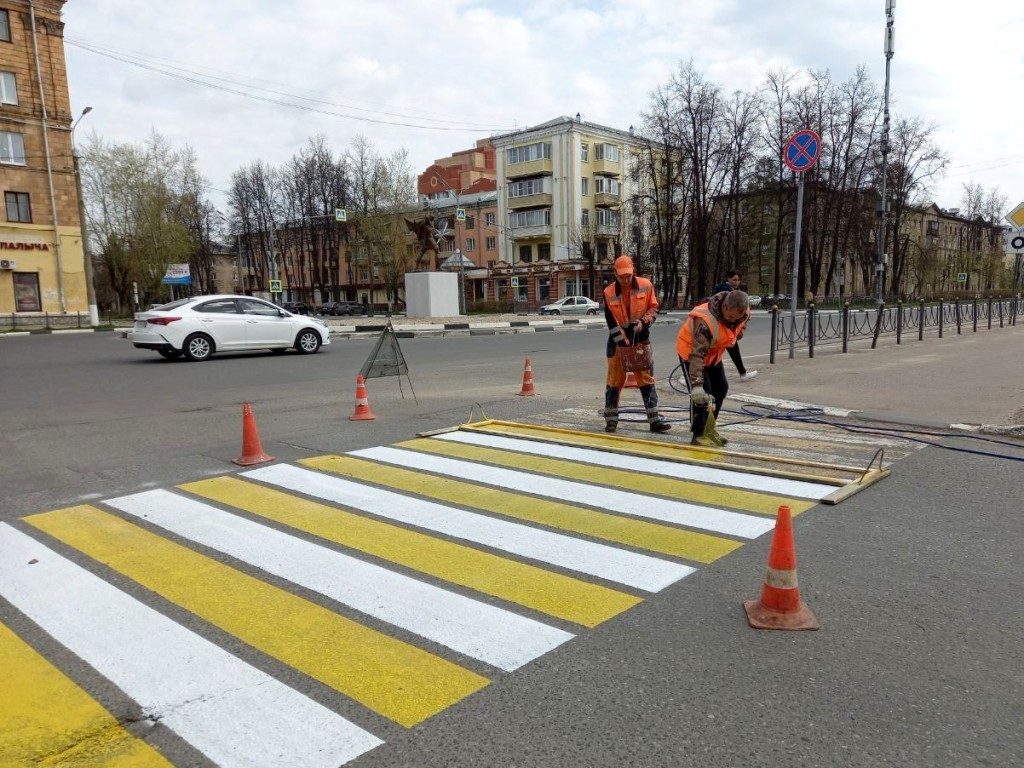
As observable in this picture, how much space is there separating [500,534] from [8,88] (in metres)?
43.3

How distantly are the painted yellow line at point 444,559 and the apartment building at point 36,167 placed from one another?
3944cm

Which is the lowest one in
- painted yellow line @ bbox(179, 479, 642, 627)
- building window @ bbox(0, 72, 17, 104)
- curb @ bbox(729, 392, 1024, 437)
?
curb @ bbox(729, 392, 1024, 437)

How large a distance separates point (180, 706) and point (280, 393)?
350 inches

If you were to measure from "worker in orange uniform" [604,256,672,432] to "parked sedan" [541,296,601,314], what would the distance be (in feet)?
140

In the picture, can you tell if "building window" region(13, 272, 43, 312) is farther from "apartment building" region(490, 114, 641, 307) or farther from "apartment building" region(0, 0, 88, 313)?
"apartment building" region(490, 114, 641, 307)

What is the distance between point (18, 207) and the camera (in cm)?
3653

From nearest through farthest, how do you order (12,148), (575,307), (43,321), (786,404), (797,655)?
(797,655) < (786,404) < (12,148) < (43,321) < (575,307)

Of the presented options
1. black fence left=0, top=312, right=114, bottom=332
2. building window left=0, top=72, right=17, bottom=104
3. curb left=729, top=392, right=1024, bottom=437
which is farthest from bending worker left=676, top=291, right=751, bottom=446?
building window left=0, top=72, right=17, bottom=104

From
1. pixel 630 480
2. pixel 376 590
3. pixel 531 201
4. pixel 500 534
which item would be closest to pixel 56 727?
pixel 376 590

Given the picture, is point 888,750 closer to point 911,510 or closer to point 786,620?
point 786,620

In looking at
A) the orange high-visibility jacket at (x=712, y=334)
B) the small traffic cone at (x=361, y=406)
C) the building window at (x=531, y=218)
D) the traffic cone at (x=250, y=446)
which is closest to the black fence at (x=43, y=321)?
the small traffic cone at (x=361, y=406)

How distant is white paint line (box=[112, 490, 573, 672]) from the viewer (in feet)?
9.98

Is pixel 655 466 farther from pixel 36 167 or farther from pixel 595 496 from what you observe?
pixel 36 167

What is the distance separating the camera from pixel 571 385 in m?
11.7
